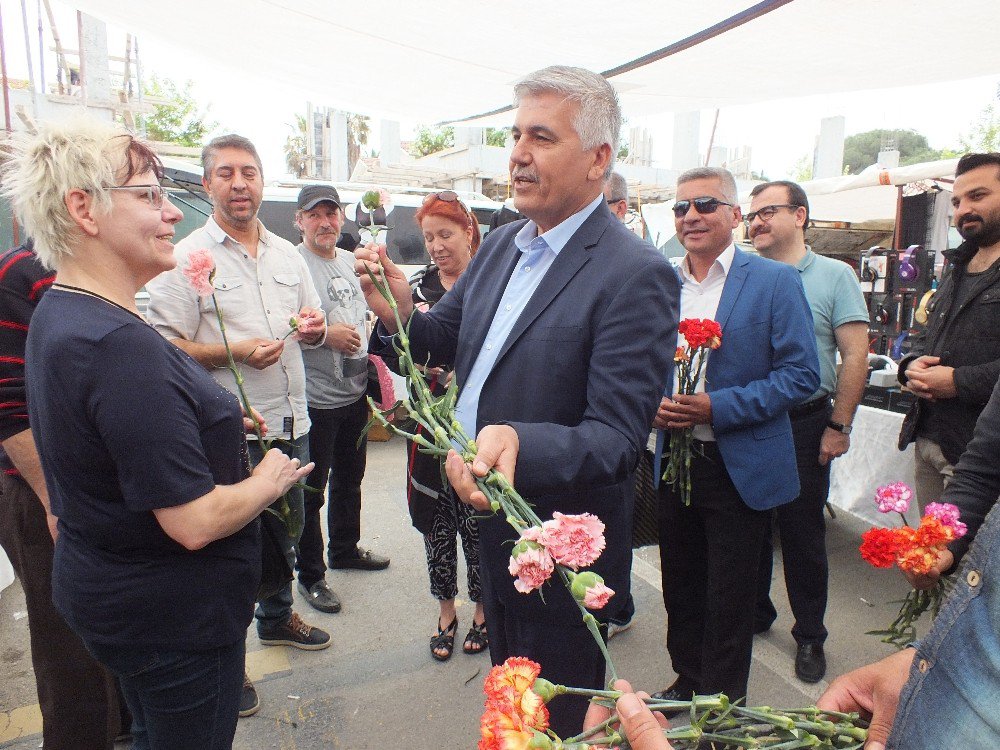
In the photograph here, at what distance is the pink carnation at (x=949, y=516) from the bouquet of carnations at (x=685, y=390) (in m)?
0.95

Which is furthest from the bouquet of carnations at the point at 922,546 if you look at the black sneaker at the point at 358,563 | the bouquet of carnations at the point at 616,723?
the black sneaker at the point at 358,563

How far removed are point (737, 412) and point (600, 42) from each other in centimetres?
223

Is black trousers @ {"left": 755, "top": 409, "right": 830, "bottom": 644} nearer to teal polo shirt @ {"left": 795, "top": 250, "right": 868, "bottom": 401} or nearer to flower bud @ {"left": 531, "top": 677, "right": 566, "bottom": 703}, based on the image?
teal polo shirt @ {"left": 795, "top": 250, "right": 868, "bottom": 401}

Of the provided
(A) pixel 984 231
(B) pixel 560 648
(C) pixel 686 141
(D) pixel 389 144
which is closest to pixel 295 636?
(B) pixel 560 648

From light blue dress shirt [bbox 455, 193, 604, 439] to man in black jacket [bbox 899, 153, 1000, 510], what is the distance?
1806 millimetres

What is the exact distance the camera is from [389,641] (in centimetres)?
322

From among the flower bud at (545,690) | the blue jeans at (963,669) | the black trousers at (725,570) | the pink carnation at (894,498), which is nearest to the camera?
the blue jeans at (963,669)

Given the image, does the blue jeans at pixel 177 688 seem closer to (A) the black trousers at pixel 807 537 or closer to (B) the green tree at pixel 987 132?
(A) the black trousers at pixel 807 537

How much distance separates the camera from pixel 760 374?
2.46 meters

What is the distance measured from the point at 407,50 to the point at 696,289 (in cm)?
242

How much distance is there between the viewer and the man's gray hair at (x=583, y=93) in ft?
5.20

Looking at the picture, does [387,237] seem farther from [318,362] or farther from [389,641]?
[389,641]

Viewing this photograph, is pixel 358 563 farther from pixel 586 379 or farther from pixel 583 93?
pixel 583 93

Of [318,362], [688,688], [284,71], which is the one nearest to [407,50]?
[284,71]
